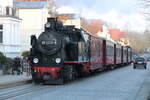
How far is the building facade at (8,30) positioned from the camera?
3866cm

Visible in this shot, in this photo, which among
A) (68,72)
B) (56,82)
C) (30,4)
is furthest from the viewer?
(30,4)

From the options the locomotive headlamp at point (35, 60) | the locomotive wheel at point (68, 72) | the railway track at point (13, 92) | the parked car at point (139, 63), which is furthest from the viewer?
the parked car at point (139, 63)

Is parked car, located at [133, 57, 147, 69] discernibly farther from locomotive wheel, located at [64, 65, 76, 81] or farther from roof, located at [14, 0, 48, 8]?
locomotive wheel, located at [64, 65, 76, 81]

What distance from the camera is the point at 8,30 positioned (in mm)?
39094

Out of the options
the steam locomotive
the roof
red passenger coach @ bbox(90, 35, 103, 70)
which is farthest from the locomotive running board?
the roof

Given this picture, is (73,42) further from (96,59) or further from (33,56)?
(96,59)

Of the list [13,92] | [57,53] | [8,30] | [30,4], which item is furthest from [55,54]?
[30,4]

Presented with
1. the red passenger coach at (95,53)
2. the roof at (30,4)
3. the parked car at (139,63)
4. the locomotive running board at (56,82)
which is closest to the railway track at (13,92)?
the locomotive running board at (56,82)

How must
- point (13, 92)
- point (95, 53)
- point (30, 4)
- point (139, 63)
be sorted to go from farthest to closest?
point (30, 4), point (139, 63), point (95, 53), point (13, 92)

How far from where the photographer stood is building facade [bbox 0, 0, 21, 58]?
38.7 metres

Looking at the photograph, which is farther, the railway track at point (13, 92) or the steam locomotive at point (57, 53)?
the steam locomotive at point (57, 53)

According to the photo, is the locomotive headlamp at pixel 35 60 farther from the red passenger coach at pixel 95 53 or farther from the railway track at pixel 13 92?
the red passenger coach at pixel 95 53

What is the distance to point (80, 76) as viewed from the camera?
29578 millimetres

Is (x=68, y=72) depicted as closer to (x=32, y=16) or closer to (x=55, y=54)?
(x=55, y=54)
